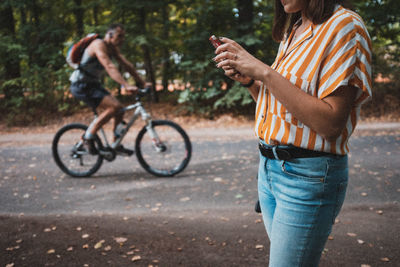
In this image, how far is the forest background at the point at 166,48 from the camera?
38.6ft

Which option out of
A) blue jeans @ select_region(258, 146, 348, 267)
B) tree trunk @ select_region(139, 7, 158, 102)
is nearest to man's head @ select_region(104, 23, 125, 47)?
blue jeans @ select_region(258, 146, 348, 267)

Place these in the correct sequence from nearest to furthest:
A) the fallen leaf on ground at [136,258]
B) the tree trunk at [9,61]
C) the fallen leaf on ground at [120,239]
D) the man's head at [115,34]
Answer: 1. the fallen leaf on ground at [136,258]
2. the fallen leaf on ground at [120,239]
3. the man's head at [115,34]
4. the tree trunk at [9,61]

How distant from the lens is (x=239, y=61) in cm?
144

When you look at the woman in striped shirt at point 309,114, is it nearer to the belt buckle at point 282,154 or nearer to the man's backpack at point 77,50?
the belt buckle at point 282,154

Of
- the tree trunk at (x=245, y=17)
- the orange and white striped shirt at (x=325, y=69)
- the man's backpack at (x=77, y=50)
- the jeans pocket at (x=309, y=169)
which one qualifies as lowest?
the jeans pocket at (x=309, y=169)

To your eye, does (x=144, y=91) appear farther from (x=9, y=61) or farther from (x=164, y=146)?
(x=9, y=61)

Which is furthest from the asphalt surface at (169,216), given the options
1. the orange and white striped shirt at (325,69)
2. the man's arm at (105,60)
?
the orange and white striped shirt at (325,69)

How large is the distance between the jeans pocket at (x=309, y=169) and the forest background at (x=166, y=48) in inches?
389

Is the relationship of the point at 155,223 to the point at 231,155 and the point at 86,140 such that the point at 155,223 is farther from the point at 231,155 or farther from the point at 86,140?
the point at 231,155

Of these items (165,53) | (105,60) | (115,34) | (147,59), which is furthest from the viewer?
(165,53)

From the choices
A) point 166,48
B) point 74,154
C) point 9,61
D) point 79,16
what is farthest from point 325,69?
point 79,16

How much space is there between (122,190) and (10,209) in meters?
1.54

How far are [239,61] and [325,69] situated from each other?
346mm

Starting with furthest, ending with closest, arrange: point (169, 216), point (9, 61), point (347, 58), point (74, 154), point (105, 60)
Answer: point (9, 61) < point (74, 154) < point (105, 60) < point (169, 216) < point (347, 58)
